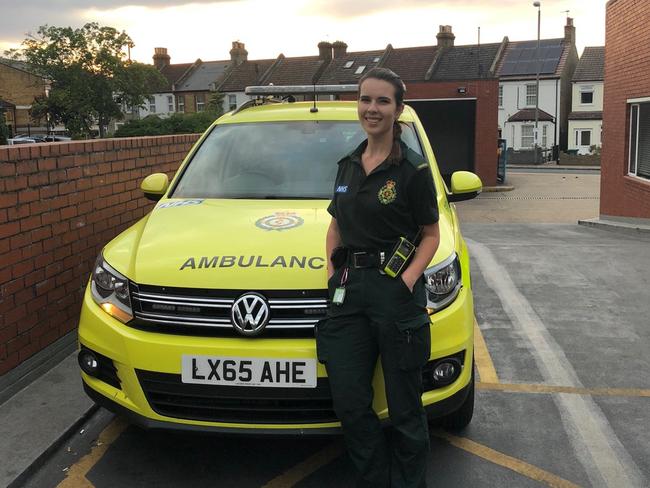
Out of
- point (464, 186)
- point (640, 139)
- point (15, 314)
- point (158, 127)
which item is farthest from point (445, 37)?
point (15, 314)

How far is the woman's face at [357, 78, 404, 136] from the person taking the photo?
2.55 meters

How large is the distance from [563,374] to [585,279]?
291cm

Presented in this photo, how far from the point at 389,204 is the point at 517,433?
177cm

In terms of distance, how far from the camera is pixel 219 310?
9.23ft

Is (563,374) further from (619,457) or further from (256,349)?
(256,349)

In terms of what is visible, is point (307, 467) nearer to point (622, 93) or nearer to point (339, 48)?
point (622, 93)

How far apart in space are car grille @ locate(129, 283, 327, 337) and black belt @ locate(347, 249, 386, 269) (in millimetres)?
282

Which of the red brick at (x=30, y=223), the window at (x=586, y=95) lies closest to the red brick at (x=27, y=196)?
the red brick at (x=30, y=223)

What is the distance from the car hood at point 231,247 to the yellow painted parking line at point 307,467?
98cm

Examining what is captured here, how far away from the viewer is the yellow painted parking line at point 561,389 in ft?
13.4

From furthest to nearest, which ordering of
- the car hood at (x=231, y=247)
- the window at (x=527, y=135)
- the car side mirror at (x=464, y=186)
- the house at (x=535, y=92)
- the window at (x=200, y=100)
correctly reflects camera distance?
1. the window at (x=200, y=100)
2. the window at (x=527, y=135)
3. the house at (x=535, y=92)
4. the car side mirror at (x=464, y=186)
5. the car hood at (x=231, y=247)

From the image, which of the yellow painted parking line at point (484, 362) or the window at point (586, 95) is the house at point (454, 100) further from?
the yellow painted parking line at point (484, 362)

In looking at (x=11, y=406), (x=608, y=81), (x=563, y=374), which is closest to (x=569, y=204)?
(x=608, y=81)

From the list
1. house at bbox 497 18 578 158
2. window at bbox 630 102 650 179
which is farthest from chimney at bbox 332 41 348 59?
window at bbox 630 102 650 179
